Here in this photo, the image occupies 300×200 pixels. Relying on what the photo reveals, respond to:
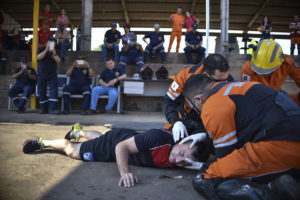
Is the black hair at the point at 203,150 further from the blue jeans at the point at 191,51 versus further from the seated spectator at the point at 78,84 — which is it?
the blue jeans at the point at 191,51

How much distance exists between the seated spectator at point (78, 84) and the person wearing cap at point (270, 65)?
14.6 ft

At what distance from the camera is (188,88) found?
193 cm

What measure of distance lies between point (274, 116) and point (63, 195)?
148 cm

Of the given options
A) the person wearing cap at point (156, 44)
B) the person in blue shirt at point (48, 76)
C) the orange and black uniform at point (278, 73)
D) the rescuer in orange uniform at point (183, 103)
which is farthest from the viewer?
the person wearing cap at point (156, 44)

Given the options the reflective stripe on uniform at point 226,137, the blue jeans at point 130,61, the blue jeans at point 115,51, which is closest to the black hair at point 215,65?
the reflective stripe on uniform at point 226,137

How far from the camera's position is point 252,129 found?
1.58 metres

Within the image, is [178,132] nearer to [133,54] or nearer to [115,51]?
[133,54]

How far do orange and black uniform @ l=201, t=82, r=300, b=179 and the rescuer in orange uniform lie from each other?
2.18 feet

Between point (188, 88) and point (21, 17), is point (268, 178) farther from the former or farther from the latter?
point (21, 17)

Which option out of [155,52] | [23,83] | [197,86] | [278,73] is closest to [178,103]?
[197,86]

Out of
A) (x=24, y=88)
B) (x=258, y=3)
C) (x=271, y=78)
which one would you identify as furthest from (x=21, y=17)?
(x=271, y=78)

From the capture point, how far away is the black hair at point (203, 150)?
6.41 feet

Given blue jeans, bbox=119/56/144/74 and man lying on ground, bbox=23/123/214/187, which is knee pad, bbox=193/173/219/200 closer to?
man lying on ground, bbox=23/123/214/187

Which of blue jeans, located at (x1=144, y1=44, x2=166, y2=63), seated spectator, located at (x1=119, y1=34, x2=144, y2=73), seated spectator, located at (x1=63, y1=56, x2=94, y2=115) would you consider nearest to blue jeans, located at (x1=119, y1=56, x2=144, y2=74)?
seated spectator, located at (x1=119, y1=34, x2=144, y2=73)
